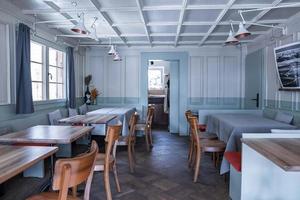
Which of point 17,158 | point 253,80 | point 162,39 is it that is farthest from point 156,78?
A: point 17,158

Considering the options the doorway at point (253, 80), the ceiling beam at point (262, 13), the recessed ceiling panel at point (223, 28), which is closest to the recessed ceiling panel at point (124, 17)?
the recessed ceiling panel at point (223, 28)

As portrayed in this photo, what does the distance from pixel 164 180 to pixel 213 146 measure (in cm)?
82

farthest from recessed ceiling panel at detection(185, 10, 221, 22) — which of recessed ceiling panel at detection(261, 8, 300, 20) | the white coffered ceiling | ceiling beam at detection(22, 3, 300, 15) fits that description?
recessed ceiling panel at detection(261, 8, 300, 20)

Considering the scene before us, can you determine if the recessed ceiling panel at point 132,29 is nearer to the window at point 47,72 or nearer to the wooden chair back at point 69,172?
the window at point 47,72

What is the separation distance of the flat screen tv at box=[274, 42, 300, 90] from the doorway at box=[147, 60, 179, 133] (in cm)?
303

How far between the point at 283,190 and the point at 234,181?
18.5 inches

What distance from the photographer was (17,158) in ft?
5.38

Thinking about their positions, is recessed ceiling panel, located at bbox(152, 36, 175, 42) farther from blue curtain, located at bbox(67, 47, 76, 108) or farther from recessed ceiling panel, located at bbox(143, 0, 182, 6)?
recessed ceiling panel, located at bbox(143, 0, 182, 6)

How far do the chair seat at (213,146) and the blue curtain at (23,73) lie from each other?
9.15ft

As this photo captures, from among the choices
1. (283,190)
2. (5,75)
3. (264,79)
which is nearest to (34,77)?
(5,75)

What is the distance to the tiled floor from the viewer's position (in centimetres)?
279

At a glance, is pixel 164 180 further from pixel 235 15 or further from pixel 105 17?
pixel 235 15

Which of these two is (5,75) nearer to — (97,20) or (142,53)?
(97,20)

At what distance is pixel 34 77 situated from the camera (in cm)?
438
